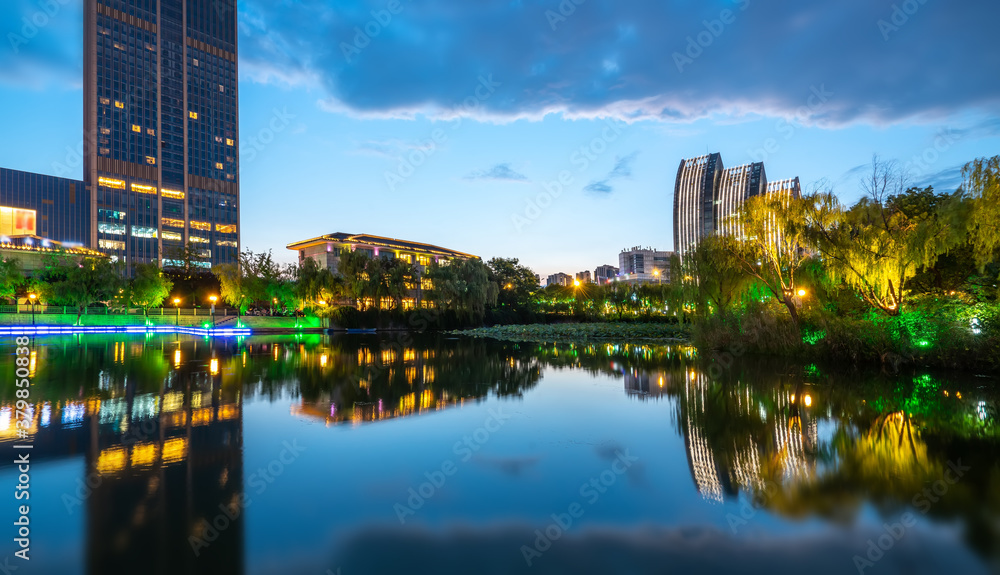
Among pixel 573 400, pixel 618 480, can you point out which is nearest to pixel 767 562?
pixel 618 480

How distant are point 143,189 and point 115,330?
73418mm

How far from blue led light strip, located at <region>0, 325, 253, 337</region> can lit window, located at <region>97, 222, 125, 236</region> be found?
67440 mm

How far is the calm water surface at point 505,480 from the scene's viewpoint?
435 centimetres

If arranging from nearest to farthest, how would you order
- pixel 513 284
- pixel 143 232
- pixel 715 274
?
1. pixel 715 274
2. pixel 513 284
3. pixel 143 232

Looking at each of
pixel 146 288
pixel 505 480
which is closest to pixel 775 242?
pixel 505 480

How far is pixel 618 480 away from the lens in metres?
6.29

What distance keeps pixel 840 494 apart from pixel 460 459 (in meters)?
4.68

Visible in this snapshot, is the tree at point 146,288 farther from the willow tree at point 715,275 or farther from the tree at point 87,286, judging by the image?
the willow tree at point 715,275

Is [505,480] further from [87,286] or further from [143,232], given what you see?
[143,232]

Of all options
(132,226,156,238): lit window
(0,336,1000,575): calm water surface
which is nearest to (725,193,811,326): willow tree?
(0,336,1000,575): calm water surface

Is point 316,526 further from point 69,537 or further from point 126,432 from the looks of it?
point 126,432

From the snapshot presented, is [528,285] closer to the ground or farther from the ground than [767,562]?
farther from the ground

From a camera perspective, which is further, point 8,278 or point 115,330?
point 8,278

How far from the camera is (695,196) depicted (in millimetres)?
155750
